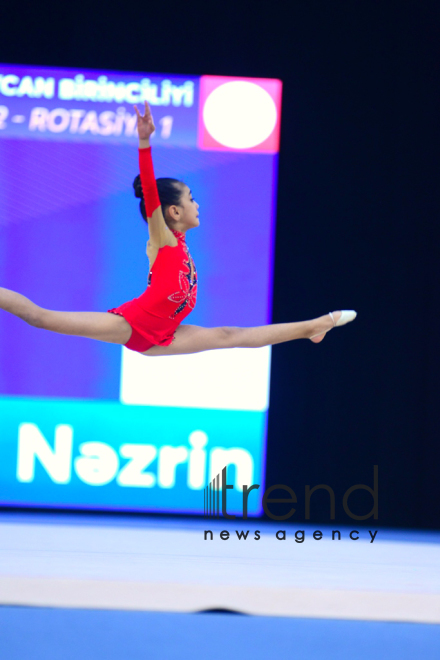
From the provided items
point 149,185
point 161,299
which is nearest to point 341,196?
point 161,299

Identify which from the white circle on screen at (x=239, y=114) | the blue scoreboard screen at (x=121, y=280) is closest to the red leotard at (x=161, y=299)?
the blue scoreboard screen at (x=121, y=280)

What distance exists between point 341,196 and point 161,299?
2.36 meters

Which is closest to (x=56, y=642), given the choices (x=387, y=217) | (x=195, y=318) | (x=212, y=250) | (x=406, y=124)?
(x=195, y=318)

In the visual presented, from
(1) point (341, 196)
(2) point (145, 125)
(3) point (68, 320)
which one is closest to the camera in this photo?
(2) point (145, 125)

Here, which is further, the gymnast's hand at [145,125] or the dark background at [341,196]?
the dark background at [341,196]

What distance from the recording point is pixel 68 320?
209 cm

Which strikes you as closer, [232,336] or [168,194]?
[168,194]

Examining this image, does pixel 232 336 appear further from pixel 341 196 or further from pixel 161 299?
pixel 341 196

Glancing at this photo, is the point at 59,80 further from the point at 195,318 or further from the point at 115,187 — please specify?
the point at 195,318

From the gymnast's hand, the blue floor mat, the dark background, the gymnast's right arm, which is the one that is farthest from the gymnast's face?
the dark background

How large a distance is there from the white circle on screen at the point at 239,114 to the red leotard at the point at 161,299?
1.94m

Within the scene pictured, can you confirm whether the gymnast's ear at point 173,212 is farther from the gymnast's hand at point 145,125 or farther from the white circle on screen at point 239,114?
the white circle on screen at point 239,114

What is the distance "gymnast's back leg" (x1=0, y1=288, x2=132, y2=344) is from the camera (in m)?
1.99

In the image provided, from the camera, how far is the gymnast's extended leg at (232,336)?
2.26 m
